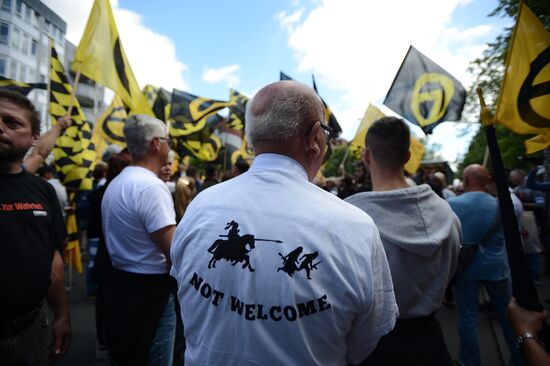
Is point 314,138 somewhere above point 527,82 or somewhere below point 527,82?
below

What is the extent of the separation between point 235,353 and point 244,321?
3.9 inches

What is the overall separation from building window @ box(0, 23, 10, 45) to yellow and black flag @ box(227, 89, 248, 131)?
6030mm

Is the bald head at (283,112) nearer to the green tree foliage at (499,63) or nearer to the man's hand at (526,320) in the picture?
the man's hand at (526,320)

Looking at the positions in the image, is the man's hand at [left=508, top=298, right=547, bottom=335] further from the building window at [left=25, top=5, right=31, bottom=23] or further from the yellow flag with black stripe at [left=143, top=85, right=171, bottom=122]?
the yellow flag with black stripe at [left=143, top=85, right=171, bottom=122]

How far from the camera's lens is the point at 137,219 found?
2.26m

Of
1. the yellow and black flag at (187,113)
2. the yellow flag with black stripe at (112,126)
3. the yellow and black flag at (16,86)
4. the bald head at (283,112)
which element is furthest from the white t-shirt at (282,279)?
the yellow flag with black stripe at (112,126)

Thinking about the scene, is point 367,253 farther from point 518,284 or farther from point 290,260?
point 518,284

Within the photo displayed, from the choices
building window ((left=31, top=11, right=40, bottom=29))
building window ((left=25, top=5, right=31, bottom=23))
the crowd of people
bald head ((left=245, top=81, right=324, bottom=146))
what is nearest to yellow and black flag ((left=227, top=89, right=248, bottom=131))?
building window ((left=31, top=11, right=40, bottom=29))

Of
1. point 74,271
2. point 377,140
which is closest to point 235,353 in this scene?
point 377,140

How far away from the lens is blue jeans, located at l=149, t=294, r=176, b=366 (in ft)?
7.49

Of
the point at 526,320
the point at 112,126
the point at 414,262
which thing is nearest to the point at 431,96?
the point at 414,262

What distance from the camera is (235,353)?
1044 millimetres

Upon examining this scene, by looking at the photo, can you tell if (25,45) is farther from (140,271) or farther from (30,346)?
(30,346)

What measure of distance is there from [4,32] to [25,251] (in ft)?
5.91
